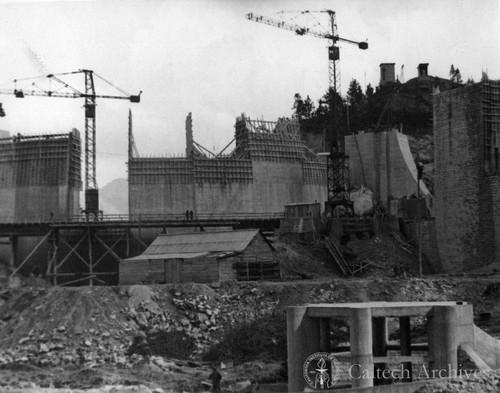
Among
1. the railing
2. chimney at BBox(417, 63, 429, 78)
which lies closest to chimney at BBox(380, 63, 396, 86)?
chimney at BBox(417, 63, 429, 78)

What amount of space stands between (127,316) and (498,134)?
29971mm

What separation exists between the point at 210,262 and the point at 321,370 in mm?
22382

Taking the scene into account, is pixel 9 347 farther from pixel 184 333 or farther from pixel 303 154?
pixel 303 154

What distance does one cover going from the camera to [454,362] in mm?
39281

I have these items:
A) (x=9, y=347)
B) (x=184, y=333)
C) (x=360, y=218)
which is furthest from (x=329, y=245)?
(x=9, y=347)

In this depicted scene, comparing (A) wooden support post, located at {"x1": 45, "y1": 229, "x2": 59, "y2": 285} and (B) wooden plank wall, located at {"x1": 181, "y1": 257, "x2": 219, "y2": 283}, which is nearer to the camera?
(B) wooden plank wall, located at {"x1": 181, "y1": 257, "x2": 219, "y2": 283}

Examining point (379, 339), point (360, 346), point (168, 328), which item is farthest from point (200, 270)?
point (360, 346)

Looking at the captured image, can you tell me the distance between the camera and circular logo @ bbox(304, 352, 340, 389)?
1569 inches

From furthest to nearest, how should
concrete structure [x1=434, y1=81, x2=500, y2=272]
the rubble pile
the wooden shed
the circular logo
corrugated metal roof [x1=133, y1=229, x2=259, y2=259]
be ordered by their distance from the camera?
concrete structure [x1=434, y1=81, x2=500, y2=272], corrugated metal roof [x1=133, y1=229, x2=259, y2=259], the wooden shed, the rubble pile, the circular logo

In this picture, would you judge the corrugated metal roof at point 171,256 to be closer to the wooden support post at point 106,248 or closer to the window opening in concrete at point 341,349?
the wooden support post at point 106,248

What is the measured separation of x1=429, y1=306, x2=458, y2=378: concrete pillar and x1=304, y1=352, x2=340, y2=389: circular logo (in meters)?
4.13

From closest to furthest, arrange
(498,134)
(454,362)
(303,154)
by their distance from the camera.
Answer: (454,362)
(498,134)
(303,154)

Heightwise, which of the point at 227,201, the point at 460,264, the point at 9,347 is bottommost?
the point at 9,347

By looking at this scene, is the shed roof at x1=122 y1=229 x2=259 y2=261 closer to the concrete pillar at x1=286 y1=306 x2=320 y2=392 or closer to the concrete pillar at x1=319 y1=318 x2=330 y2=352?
the concrete pillar at x1=319 y1=318 x2=330 y2=352
